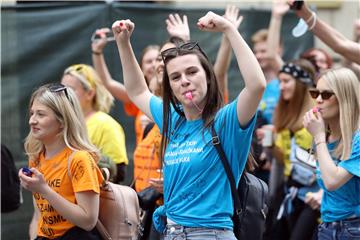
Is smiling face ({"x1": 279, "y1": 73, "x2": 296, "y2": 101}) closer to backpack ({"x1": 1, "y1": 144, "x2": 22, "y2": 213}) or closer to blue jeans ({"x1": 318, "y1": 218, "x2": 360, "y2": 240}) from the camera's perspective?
blue jeans ({"x1": 318, "y1": 218, "x2": 360, "y2": 240})

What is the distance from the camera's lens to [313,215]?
6.16 metres

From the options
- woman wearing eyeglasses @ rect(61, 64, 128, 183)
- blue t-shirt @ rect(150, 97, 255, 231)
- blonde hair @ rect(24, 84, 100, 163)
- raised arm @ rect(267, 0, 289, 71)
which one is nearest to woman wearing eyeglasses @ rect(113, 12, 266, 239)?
blue t-shirt @ rect(150, 97, 255, 231)

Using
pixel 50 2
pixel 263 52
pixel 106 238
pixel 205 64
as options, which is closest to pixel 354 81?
pixel 205 64

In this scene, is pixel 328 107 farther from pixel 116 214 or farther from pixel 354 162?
pixel 116 214

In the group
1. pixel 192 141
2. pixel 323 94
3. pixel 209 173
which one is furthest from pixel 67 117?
pixel 323 94

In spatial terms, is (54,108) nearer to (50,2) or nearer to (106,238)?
(106,238)

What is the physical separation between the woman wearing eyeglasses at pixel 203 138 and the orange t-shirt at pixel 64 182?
55 cm

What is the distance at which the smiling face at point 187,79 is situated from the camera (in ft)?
13.1

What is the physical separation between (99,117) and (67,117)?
1291mm

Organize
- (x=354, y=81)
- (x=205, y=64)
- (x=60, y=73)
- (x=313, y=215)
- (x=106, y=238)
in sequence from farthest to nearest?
(x=60, y=73) → (x=313, y=215) → (x=354, y=81) → (x=106, y=238) → (x=205, y=64)

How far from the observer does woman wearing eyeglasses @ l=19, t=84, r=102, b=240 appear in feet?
14.5

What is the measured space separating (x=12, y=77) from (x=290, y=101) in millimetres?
2438

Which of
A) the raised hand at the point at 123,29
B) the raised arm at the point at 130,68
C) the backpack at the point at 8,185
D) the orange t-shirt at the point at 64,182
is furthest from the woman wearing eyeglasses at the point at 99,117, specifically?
the raised hand at the point at 123,29

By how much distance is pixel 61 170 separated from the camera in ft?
15.0
